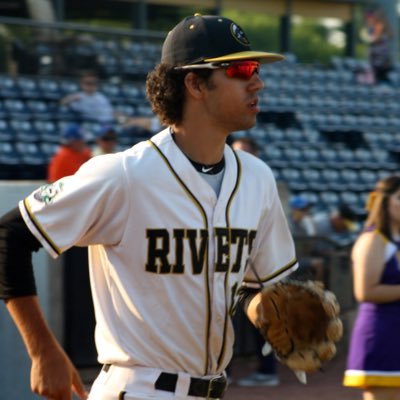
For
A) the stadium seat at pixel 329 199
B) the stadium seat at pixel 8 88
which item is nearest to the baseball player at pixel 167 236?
the stadium seat at pixel 8 88

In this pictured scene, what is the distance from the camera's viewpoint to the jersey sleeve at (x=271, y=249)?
3.35m

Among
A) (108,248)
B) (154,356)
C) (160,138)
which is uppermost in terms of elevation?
(160,138)

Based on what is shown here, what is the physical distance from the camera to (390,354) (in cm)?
509

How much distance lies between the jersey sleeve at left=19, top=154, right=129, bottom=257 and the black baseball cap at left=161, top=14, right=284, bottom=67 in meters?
0.42

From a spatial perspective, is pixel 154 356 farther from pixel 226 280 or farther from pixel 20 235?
pixel 20 235

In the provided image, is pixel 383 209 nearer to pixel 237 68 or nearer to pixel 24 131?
pixel 237 68

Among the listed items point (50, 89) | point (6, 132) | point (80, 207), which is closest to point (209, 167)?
point (80, 207)

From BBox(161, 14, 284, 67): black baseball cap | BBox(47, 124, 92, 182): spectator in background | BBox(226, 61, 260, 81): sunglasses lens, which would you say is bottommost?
BBox(47, 124, 92, 182): spectator in background

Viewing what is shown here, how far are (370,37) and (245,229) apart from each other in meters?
18.9

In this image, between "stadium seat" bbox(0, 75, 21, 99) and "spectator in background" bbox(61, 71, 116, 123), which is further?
"stadium seat" bbox(0, 75, 21, 99)

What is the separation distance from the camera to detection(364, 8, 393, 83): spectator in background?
2110 cm

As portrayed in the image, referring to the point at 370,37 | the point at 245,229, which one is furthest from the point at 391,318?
the point at 370,37

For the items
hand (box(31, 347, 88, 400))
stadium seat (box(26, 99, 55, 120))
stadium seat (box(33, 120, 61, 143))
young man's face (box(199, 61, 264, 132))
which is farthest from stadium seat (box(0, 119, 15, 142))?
hand (box(31, 347, 88, 400))

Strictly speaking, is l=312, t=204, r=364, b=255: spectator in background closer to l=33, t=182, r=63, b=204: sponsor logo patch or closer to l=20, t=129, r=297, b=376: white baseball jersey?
l=20, t=129, r=297, b=376: white baseball jersey
